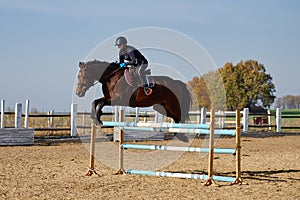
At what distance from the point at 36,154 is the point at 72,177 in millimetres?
4668

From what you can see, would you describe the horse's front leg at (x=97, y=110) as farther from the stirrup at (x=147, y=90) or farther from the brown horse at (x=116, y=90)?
the stirrup at (x=147, y=90)

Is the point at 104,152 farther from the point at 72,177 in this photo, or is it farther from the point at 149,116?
the point at 149,116

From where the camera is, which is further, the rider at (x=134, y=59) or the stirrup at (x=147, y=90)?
the stirrup at (x=147, y=90)

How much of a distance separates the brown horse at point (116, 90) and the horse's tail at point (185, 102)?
41 centimetres

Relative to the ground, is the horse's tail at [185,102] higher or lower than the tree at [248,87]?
lower

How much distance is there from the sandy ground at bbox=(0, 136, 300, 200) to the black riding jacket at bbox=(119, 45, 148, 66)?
2.17 m

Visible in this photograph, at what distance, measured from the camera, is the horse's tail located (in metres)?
10.3

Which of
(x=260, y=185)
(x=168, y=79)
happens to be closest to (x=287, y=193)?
(x=260, y=185)

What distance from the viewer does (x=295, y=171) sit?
970cm

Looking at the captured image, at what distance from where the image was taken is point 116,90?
30.1ft

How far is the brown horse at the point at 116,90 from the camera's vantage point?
30.0ft

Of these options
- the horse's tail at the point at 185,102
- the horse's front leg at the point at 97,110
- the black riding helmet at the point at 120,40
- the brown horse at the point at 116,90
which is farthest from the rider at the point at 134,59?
the horse's tail at the point at 185,102

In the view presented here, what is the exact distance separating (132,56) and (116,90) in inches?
30.1

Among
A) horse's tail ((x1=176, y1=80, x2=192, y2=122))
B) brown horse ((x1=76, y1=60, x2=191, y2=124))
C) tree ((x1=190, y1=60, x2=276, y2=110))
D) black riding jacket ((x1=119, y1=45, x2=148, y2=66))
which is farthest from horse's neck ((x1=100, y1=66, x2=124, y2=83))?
tree ((x1=190, y1=60, x2=276, y2=110))
